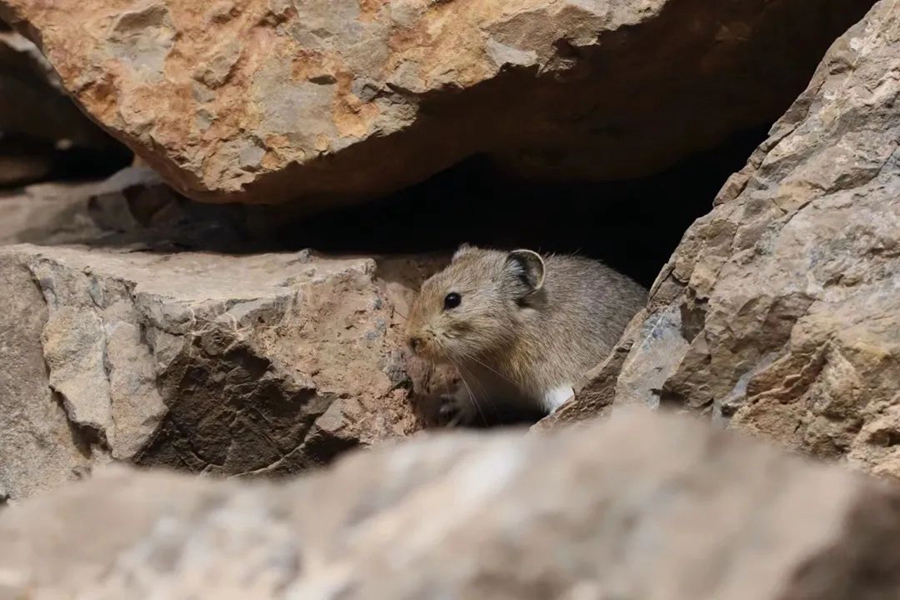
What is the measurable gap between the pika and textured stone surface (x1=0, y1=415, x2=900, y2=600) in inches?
136

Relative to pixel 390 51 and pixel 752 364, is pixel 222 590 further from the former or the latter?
pixel 390 51

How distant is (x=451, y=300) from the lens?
5.53m

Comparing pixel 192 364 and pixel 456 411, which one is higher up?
pixel 192 364

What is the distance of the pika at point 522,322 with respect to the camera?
5.59m

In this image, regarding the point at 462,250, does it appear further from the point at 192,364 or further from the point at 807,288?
the point at 807,288

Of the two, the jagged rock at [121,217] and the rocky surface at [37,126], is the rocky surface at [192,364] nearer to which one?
the jagged rock at [121,217]

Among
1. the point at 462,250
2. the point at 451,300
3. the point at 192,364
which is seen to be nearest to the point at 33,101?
the point at 462,250

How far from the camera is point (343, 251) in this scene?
557cm

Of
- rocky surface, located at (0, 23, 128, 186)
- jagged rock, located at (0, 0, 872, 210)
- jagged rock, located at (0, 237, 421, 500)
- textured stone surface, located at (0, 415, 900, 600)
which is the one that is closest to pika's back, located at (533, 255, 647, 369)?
jagged rock, located at (0, 0, 872, 210)

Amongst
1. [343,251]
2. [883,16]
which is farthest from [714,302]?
[343,251]

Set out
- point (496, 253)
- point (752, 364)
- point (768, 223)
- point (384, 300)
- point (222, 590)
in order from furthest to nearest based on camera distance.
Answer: point (496, 253)
point (384, 300)
point (768, 223)
point (752, 364)
point (222, 590)

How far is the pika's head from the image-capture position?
5426 mm

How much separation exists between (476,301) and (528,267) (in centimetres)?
32

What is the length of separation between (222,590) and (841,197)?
2.54m
